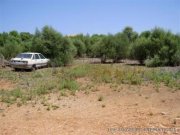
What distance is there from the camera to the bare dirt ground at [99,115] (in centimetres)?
727

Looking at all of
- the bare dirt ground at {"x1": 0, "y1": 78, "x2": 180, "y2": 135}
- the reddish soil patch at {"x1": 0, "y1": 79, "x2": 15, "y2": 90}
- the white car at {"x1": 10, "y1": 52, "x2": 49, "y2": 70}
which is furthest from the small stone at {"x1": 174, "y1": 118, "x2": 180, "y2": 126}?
the white car at {"x1": 10, "y1": 52, "x2": 49, "y2": 70}

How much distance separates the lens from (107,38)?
31.7m

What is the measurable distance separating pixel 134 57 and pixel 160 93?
61.4ft

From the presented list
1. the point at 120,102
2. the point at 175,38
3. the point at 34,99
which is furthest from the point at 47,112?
the point at 175,38

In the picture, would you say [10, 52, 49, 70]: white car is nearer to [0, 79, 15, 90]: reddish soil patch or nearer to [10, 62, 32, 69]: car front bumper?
[10, 62, 32, 69]: car front bumper

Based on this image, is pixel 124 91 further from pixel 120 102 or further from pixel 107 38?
pixel 107 38

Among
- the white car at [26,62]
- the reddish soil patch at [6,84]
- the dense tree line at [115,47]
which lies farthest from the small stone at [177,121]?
the dense tree line at [115,47]

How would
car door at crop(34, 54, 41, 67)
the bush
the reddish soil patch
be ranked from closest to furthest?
the reddish soil patch < car door at crop(34, 54, 41, 67) < the bush

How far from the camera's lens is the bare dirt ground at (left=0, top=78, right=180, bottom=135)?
23.9 ft

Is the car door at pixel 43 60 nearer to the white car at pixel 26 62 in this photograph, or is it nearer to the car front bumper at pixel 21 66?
the white car at pixel 26 62

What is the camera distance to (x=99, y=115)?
8.73m

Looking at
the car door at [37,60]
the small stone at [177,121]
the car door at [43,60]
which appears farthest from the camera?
the car door at [43,60]

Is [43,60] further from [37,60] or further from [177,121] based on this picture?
[177,121]

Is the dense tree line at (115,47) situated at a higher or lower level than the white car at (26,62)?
higher
